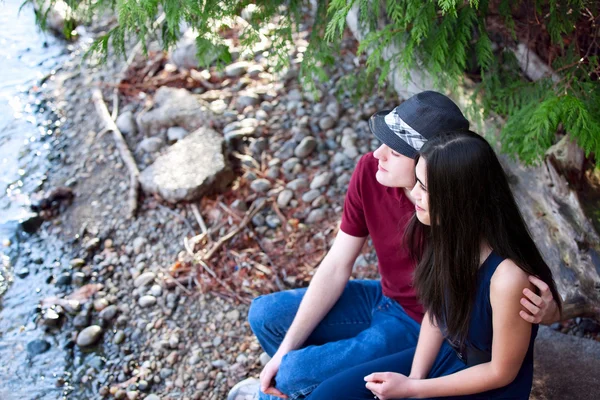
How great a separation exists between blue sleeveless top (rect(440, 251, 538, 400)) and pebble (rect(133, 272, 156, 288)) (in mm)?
2384

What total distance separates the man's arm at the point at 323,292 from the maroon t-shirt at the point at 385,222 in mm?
76

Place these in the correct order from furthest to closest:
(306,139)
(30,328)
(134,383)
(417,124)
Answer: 1. (306,139)
2. (30,328)
3. (134,383)
4. (417,124)

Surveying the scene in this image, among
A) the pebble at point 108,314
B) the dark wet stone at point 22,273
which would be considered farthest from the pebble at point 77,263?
the pebble at point 108,314

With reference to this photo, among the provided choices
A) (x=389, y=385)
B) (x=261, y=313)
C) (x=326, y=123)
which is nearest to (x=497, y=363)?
(x=389, y=385)

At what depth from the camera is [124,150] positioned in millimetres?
5246

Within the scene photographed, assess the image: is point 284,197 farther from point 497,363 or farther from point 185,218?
point 497,363

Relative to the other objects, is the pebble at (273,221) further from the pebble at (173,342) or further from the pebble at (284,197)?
the pebble at (173,342)

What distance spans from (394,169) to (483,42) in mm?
968

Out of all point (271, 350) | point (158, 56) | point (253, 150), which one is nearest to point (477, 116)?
point (271, 350)

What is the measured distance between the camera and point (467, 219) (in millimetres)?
2146

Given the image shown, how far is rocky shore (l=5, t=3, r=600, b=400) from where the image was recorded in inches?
146

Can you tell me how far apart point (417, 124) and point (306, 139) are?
262 centimetres

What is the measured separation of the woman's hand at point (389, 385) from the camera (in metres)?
2.35

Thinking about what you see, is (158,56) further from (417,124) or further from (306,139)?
(417,124)
